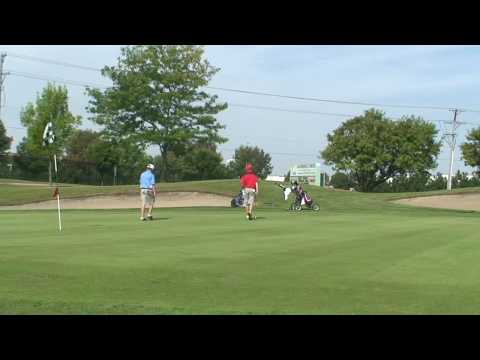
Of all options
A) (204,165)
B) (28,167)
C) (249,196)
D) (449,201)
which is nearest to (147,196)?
(249,196)

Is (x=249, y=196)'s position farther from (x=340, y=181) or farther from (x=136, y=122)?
(x=340, y=181)

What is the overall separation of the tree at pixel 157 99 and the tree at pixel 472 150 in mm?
36376

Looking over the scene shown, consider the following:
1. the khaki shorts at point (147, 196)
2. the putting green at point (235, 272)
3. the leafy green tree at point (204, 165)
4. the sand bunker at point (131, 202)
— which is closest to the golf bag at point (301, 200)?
the sand bunker at point (131, 202)

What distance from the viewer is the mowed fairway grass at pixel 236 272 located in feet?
25.1

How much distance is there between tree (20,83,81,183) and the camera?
54.9m

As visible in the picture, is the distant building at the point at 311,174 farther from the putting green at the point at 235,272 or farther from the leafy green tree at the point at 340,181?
the putting green at the point at 235,272

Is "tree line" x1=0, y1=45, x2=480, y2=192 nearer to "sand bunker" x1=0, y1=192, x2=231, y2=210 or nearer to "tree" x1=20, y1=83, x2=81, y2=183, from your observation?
"tree" x1=20, y1=83, x2=81, y2=183

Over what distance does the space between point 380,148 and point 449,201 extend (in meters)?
44.5

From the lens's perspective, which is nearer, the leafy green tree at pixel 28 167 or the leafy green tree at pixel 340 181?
the leafy green tree at pixel 28 167

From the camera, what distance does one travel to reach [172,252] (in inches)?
499
